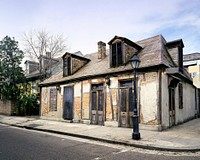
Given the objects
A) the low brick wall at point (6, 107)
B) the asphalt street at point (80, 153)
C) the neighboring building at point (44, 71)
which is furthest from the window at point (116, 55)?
the low brick wall at point (6, 107)

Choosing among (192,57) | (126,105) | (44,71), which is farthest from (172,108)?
(44,71)

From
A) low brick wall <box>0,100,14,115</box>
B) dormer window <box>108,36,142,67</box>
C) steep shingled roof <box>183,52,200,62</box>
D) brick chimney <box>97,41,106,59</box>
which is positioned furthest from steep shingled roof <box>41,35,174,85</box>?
steep shingled roof <box>183,52,200,62</box>

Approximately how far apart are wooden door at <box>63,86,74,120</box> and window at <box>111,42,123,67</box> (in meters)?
4.02

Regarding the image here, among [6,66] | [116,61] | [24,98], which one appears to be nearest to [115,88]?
[116,61]

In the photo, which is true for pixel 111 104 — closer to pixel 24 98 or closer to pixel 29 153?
pixel 29 153

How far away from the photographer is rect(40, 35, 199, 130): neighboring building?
9852 mm

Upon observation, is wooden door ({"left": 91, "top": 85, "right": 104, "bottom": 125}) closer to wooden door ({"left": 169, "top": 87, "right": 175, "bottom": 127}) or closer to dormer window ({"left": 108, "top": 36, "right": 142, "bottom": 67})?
dormer window ({"left": 108, "top": 36, "right": 142, "bottom": 67})

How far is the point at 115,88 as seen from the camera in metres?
11.4

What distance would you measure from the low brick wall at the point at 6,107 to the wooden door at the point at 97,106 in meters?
11.6

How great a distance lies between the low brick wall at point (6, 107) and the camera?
19.9 m

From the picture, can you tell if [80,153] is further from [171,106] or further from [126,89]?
[171,106]

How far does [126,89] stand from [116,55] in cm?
254

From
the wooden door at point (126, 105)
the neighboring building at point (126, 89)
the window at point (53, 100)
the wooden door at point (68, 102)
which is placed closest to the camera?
the neighboring building at point (126, 89)

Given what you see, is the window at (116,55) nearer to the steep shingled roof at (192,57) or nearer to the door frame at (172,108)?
the door frame at (172,108)
